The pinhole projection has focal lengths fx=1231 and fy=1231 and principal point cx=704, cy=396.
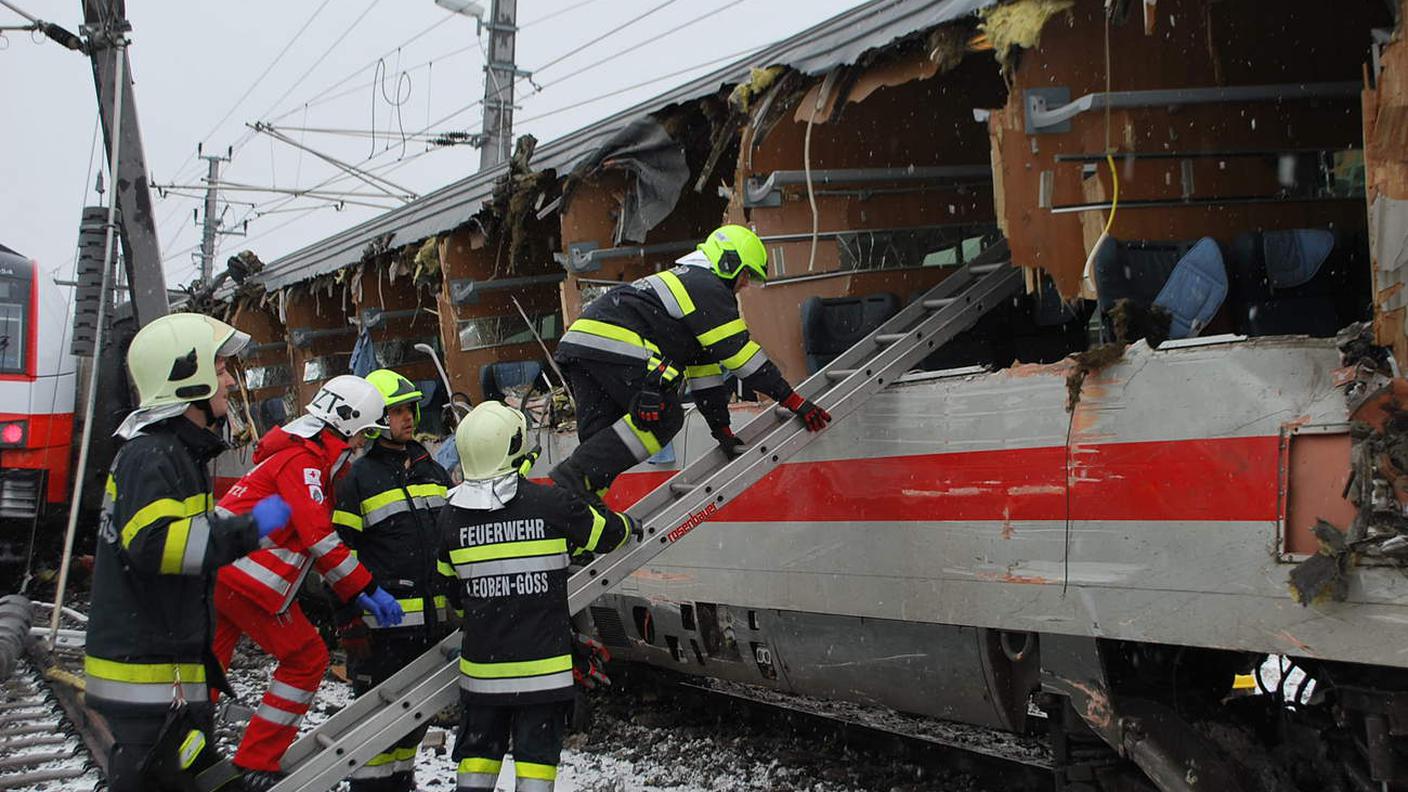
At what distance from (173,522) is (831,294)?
3.31 m

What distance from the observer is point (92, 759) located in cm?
643

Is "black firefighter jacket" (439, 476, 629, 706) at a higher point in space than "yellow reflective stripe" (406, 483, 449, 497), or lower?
lower

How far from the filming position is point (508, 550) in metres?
4.14

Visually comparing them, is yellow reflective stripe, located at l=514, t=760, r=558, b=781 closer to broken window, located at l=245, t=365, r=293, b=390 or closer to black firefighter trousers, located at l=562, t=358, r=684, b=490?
black firefighter trousers, located at l=562, t=358, r=684, b=490

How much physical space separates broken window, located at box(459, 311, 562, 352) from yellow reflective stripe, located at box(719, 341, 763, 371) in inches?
172

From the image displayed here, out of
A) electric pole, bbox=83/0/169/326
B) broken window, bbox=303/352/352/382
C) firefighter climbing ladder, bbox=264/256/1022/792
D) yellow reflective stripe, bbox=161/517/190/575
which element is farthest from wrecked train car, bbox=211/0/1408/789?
broken window, bbox=303/352/352/382

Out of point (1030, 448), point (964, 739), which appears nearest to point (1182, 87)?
point (1030, 448)

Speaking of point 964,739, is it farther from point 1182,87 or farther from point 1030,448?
point 1182,87

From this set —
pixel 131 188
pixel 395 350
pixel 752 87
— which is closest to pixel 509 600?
pixel 752 87

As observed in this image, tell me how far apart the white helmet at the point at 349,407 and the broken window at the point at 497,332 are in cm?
384

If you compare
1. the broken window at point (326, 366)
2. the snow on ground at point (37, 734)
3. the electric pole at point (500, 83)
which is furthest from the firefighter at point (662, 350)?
the electric pole at point (500, 83)

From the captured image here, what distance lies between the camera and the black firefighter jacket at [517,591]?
409 cm

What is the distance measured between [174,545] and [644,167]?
3.80m

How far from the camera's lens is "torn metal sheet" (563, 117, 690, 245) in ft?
21.2
